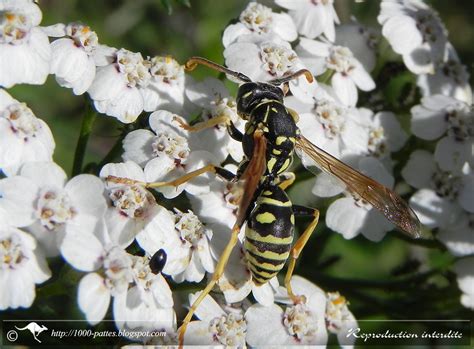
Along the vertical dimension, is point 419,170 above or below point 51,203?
below

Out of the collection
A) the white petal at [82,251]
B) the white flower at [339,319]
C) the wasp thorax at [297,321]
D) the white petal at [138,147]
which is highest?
the white petal at [138,147]

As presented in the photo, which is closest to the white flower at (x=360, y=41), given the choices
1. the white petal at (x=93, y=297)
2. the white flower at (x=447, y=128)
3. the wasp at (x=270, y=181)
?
the white flower at (x=447, y=128)

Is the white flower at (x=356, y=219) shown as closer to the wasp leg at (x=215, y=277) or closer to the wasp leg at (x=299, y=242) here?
the wasp leg at (x=299, y=242)

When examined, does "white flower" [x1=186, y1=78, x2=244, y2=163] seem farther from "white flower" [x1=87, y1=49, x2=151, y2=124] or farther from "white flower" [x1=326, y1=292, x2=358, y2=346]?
"white flower" [x1=326, y1=292, x2=358, y2=346]

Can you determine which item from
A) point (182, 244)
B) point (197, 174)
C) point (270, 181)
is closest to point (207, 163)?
point (197, 174)

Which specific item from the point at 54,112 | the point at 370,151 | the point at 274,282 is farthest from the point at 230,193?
the point at 54,112

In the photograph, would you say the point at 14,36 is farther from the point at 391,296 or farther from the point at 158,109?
the point at 391,296

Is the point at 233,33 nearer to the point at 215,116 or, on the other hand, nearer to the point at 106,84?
the point at 215,116
